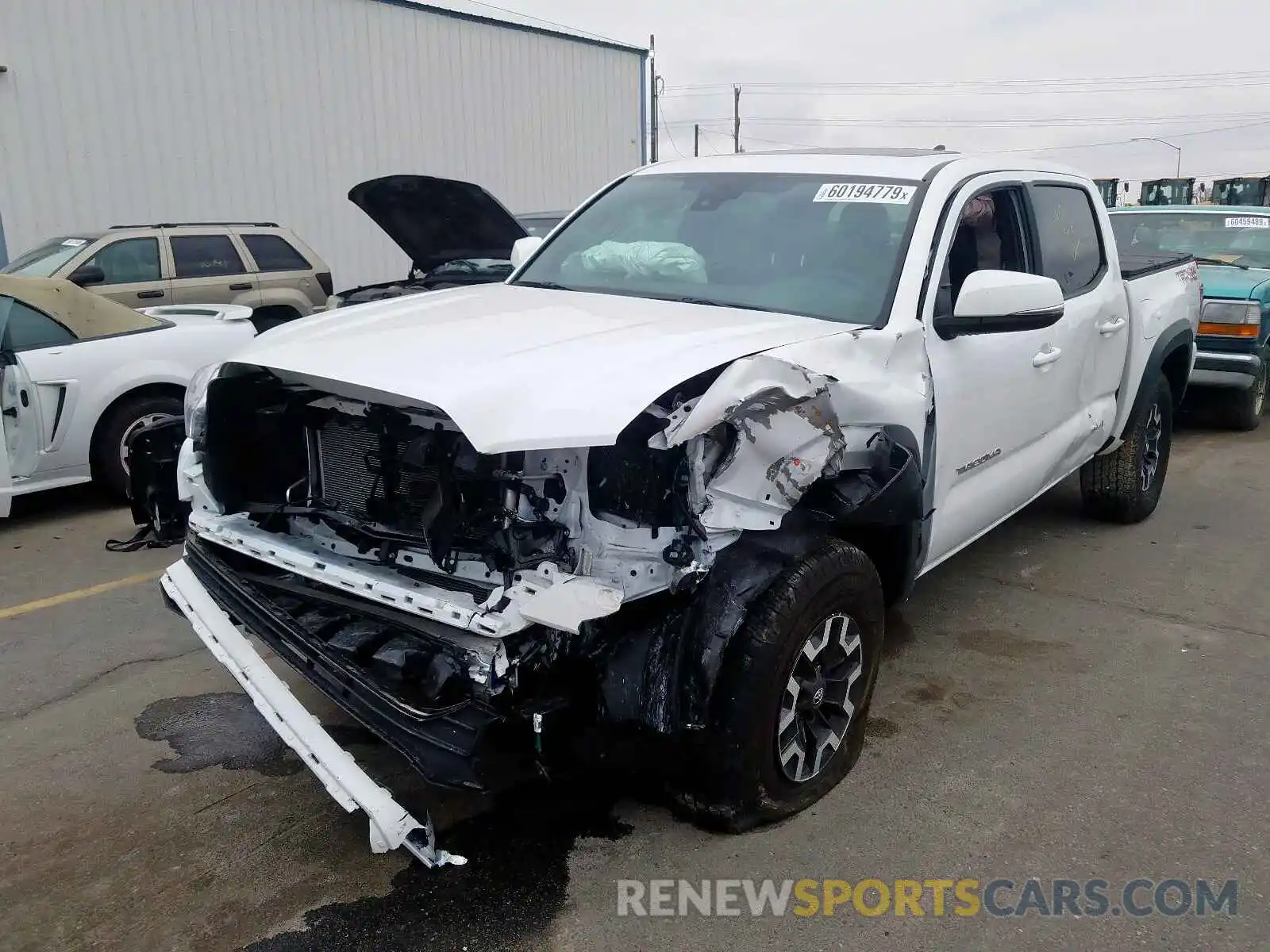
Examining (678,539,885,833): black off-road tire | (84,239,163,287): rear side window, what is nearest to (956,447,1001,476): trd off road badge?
(678,539,885,833): black off-road tire

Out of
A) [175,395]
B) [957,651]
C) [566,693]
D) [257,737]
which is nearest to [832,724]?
[566,693]

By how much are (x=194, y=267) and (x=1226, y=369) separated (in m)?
9.56

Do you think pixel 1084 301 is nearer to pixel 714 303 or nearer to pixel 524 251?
pixel 714 303

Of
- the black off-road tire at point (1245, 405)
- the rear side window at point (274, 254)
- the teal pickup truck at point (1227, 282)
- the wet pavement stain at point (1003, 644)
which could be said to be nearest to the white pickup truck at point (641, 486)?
the wet pavement stain at point (1003, 644)

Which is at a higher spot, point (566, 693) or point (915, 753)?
point (566, 693)

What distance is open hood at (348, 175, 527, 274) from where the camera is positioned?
7098 millimetres

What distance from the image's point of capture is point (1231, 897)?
281 cm

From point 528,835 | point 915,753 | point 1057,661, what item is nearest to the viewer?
point 528,835

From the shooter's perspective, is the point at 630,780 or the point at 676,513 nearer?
the point at 676,513

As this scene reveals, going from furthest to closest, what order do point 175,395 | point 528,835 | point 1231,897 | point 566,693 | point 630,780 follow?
point 175,395
point 630,780
point 528,835
point 1231,897
point 566,693

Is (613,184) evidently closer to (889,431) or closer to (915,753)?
(889,431)

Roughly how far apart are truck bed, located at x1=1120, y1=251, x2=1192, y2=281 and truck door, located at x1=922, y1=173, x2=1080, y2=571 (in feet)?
4.24

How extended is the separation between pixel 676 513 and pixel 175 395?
5077 millimetres

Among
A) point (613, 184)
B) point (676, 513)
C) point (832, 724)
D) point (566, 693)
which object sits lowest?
point (832, 724)
